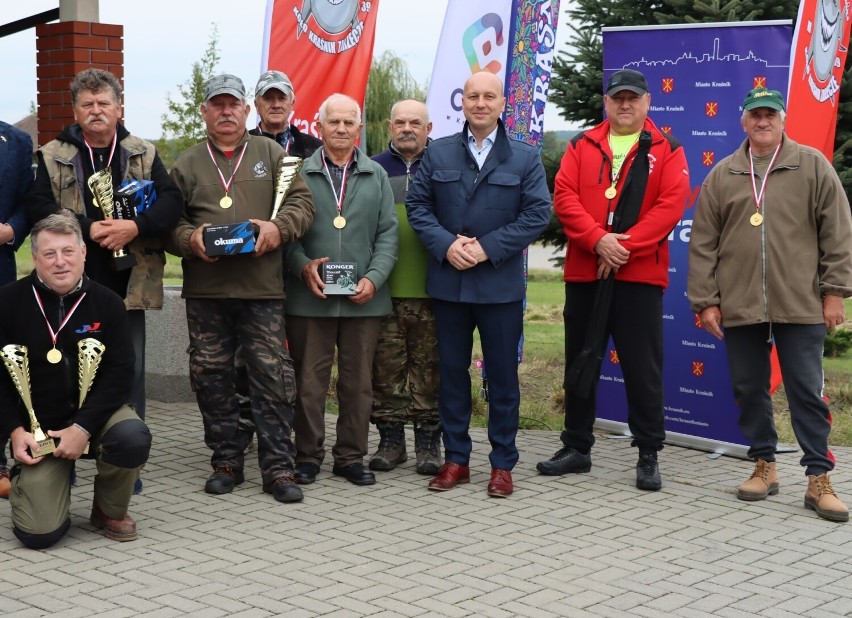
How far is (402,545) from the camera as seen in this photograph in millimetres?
5395

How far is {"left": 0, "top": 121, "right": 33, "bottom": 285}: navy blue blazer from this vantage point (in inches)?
244

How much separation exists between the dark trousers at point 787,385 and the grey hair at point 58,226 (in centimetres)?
335

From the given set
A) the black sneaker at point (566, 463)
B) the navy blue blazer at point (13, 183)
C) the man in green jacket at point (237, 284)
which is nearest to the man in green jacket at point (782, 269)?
the black sneaker at point (566, 463)

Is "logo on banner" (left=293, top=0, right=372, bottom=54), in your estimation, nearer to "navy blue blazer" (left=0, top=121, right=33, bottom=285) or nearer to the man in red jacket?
the man in red jacket

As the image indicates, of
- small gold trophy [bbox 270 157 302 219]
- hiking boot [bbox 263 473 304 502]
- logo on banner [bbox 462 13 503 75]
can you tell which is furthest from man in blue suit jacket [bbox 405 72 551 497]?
logo on banner [bbox 462 13 503 75]

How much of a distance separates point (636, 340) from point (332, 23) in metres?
3.17

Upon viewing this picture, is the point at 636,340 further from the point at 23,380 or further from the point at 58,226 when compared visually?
the point at 23,380

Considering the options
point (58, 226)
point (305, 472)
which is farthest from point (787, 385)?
point (58, 226)

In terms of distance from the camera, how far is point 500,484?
626 cm

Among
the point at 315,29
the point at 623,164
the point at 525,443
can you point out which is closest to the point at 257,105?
the point at 315,29

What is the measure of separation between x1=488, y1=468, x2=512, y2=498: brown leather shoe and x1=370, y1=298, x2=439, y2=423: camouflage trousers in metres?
0.61

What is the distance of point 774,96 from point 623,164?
851 millimetres

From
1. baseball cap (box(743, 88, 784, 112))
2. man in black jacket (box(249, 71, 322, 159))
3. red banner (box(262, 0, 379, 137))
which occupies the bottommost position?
man in black jacket (box(249, 71, 322, 159))

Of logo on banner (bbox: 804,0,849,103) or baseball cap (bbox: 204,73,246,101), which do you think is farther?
logo on banner (bbox: 804,0,849,103)
